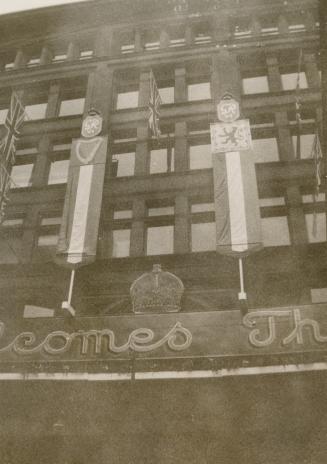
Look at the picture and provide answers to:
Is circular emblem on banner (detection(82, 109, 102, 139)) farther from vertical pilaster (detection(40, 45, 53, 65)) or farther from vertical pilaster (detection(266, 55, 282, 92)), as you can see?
vertical pilaster (detection(266, 55, 282, 92))

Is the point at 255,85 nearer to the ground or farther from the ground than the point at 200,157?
farther from the ground

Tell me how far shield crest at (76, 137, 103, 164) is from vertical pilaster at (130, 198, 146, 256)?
2.77 metres

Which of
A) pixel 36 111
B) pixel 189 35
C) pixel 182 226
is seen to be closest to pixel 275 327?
pixel 182 226

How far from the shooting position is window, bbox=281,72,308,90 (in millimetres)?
23705

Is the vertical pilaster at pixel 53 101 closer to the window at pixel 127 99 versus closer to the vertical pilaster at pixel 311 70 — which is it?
the window at pixel 127 99

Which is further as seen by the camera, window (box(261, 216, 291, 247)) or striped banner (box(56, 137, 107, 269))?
window (box(261, 216, 291, 247))

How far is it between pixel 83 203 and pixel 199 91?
10219 millimetres

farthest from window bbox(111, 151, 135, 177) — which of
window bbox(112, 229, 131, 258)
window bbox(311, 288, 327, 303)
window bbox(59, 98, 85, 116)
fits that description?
window bbox(311, 288, 327, 303)

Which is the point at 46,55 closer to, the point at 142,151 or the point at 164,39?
the point at 164,39

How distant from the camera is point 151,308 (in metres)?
16.7

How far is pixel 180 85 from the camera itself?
24531 millimetres

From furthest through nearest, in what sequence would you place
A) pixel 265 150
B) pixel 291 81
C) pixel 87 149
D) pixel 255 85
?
pixel 255 85, pixel 291 81, pixel 265 150, pixel 87 149

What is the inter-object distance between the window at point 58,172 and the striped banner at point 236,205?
26.5 feet

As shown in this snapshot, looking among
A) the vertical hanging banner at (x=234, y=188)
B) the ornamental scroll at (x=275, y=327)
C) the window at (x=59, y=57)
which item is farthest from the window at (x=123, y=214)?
the window at (x=59, y=57)
